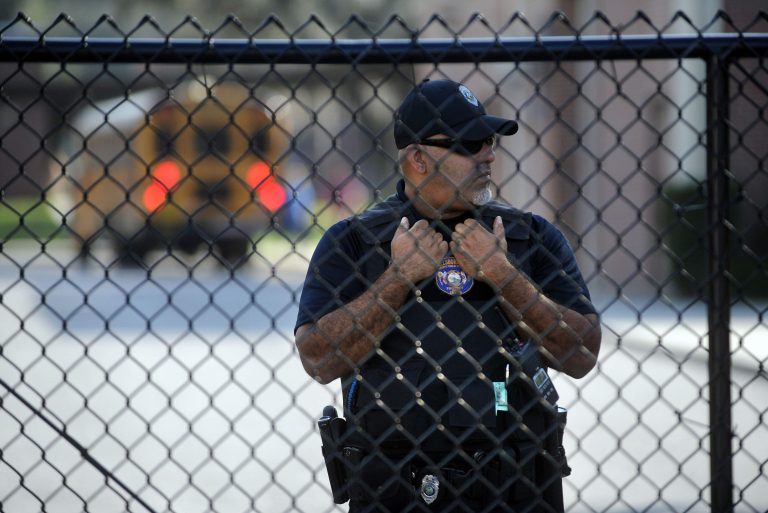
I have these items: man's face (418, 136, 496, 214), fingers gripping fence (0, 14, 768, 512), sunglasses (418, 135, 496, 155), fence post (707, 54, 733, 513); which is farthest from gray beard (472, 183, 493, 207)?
fence post (707, 54, 733, 513)

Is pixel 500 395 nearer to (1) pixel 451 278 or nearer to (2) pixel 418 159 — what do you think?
(1) pixel 451 278

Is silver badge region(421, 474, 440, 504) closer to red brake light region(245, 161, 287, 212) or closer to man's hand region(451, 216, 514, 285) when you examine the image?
man's hand region(451, 216, 514, 285)

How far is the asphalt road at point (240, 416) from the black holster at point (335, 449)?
257 mm

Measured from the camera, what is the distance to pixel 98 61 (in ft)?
8.06

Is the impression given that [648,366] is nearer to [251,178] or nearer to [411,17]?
[251,178]

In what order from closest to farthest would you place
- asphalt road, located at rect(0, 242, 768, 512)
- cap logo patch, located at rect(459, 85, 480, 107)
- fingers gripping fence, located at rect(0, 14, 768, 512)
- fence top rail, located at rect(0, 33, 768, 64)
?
fence top rail, located at rect(0, 33, 768, 64), fingers gripping fence, located at rect(0, 14, 768, 512), cap logo patch, located at rect(459, 85, 480, 107), asphalt road, located at rect(0, 242, 768, 512)

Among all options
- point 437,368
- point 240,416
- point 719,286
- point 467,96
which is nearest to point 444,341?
point 437,368

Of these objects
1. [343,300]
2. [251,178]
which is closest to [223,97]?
[251,178]

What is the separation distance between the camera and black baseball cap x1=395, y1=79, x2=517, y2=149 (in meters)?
2.63

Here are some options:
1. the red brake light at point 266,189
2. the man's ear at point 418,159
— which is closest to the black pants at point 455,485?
the man's ear at point 418,159

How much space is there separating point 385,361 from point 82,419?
476 centimetres

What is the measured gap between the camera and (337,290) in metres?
2.69

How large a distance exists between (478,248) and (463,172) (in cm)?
26

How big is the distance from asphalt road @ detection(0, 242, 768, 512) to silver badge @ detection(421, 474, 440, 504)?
51 cm
